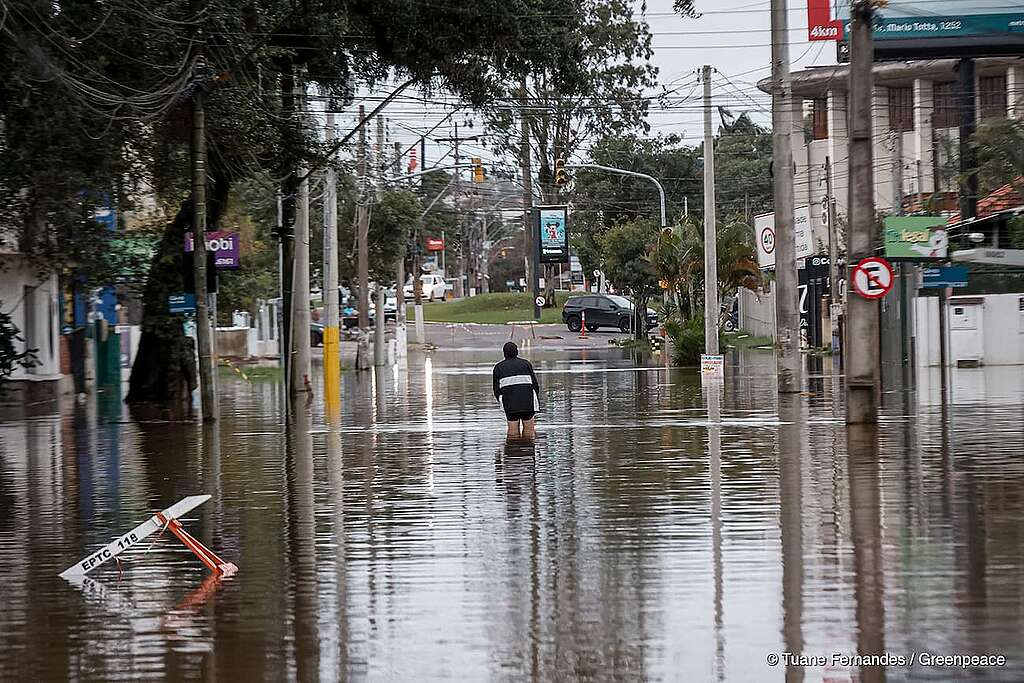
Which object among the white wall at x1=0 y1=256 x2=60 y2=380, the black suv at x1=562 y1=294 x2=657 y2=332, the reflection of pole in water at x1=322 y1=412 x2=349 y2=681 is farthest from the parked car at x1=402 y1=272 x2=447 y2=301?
the reflection of pole in water at x1=322 y1=412 x2=349 y2=681

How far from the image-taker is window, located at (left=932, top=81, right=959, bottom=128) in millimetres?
61250

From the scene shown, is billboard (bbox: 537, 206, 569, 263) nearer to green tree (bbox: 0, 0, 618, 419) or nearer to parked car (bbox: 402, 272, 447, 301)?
parked car (bbox: 402, 272, 447, 301)

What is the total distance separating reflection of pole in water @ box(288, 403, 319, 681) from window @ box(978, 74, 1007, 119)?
46.8m

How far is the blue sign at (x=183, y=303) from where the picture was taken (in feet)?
→ 85.3

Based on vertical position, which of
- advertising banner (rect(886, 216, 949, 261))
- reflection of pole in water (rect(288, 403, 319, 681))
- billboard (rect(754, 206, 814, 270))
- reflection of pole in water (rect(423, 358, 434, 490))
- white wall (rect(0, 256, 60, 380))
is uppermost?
billboard (rect(754, 206, 814, 270))

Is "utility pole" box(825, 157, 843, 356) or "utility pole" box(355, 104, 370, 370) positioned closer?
"utility pole" box(355, 104, 370, 370)

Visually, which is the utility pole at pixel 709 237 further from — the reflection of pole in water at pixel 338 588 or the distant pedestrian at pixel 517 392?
the reflection of pole in water at pixel 338 588

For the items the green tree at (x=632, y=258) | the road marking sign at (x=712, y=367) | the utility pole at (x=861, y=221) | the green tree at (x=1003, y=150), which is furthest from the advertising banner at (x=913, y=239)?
the green tree at (x=632, y=258)

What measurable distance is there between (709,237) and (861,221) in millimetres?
16294

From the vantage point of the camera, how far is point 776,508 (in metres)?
13.1

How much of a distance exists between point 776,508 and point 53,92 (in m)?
14.2

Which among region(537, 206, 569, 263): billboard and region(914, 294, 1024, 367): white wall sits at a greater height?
region(537, 206, 569, 263): billboard

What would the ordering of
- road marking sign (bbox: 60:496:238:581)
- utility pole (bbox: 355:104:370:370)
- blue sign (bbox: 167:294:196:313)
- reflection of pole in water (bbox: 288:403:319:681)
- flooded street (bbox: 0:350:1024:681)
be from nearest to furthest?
flooded street (bbox: 0:350:1024:681) < reflection of pole in water (bbox: 288:403:319:681) < road marking sign (bbox: 60:496:238:581) < blue sign (bbox: 167:294:196:313) < utility pole (bbox: 355:104:370:370)

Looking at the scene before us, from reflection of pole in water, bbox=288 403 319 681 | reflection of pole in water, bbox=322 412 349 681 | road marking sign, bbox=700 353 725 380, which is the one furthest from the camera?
road marking sign, bbox=700 353 725 380
